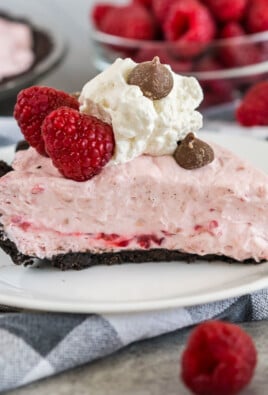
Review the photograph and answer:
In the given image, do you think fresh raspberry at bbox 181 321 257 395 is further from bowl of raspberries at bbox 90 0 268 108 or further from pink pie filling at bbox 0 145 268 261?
bowl of raspberries at bbox 90 0 268 108

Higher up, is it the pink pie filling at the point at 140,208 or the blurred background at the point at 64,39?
the pink pie filling at the point at 140,208

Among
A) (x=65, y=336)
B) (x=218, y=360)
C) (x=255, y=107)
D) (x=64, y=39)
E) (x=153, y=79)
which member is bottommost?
(x=64, y=39)

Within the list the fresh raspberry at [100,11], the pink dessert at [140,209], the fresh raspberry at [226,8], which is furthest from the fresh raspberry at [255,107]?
the pink dessert at [140,209]

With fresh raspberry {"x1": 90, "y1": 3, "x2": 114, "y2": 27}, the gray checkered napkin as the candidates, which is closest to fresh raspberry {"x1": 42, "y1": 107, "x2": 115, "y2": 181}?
the gray checkered napkin

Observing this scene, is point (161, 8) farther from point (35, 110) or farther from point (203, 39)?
point (35, 110)

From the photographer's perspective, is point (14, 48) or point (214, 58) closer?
point (214, 58)

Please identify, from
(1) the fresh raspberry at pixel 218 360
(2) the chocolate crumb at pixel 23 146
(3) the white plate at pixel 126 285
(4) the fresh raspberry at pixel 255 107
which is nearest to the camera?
(1) the fresh raspberry at pixel 218 360

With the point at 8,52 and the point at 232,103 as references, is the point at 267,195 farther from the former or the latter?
the point at 8,52

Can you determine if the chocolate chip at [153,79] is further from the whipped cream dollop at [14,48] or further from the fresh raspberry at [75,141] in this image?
the whipped cream dollop at [14,48]

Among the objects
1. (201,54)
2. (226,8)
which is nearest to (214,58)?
(201,54)
